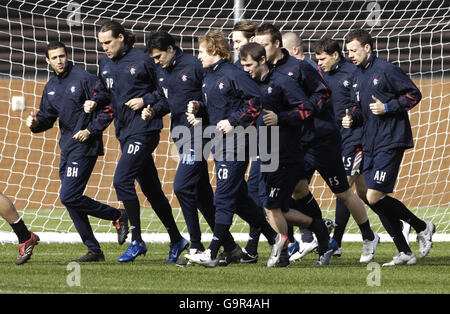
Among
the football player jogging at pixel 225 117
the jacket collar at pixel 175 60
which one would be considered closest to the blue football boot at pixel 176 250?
the football player jogging at pixel 225 117

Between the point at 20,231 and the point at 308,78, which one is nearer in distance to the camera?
the point at 308,78

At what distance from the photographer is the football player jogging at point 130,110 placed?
8.55 metres

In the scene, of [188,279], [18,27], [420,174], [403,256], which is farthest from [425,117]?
[188,279]

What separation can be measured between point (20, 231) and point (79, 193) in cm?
65

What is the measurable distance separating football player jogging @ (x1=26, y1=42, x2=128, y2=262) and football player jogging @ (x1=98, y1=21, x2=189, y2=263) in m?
0.14

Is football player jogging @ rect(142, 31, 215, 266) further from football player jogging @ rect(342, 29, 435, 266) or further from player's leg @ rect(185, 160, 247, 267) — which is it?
football player jogging @ rect(342, 29, 435, 266)

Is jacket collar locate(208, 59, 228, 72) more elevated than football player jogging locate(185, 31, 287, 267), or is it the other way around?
jacket collar locate(208, 59, 228, 72)

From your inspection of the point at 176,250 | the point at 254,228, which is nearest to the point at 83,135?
the point at 176,250

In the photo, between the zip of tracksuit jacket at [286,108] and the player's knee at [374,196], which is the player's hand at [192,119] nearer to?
the zip of tracksuit jacket at [286,108]

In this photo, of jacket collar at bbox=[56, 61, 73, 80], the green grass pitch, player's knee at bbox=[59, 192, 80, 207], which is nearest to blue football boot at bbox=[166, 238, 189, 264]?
the green grass pitch

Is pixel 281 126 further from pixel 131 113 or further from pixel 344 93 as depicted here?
pixel 344 93

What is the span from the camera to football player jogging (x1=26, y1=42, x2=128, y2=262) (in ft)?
28.3

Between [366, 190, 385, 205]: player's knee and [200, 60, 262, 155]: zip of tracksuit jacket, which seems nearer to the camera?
[200, 60, 262, 155]: zip of tracksuit jacket

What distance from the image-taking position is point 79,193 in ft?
28.4
